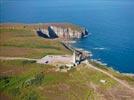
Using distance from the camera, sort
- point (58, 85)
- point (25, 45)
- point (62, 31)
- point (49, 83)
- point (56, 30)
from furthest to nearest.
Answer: point (56, 30), point (62, 31), point (25, 45), point (49, 83), point (58, 85)

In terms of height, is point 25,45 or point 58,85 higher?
point 25,45

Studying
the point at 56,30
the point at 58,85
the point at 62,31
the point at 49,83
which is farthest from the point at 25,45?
the point at 58,85

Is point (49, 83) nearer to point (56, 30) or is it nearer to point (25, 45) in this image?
point (25, 45)

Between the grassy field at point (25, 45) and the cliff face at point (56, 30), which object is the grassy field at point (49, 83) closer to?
the grassy field at point (25, 45)

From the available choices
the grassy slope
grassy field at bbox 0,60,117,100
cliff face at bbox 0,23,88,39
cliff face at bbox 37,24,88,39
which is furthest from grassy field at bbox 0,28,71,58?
the grassy slope

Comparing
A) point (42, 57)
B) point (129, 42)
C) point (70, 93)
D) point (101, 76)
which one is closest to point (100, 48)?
point (129, 42)

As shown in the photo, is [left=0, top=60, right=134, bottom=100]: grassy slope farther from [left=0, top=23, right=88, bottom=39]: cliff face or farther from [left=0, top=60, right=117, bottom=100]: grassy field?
[left=0, top=23, right=88, bottom=39]: cliff face

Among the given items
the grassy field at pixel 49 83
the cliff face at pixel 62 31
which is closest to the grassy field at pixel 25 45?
the cliff face at pixel 62 31
